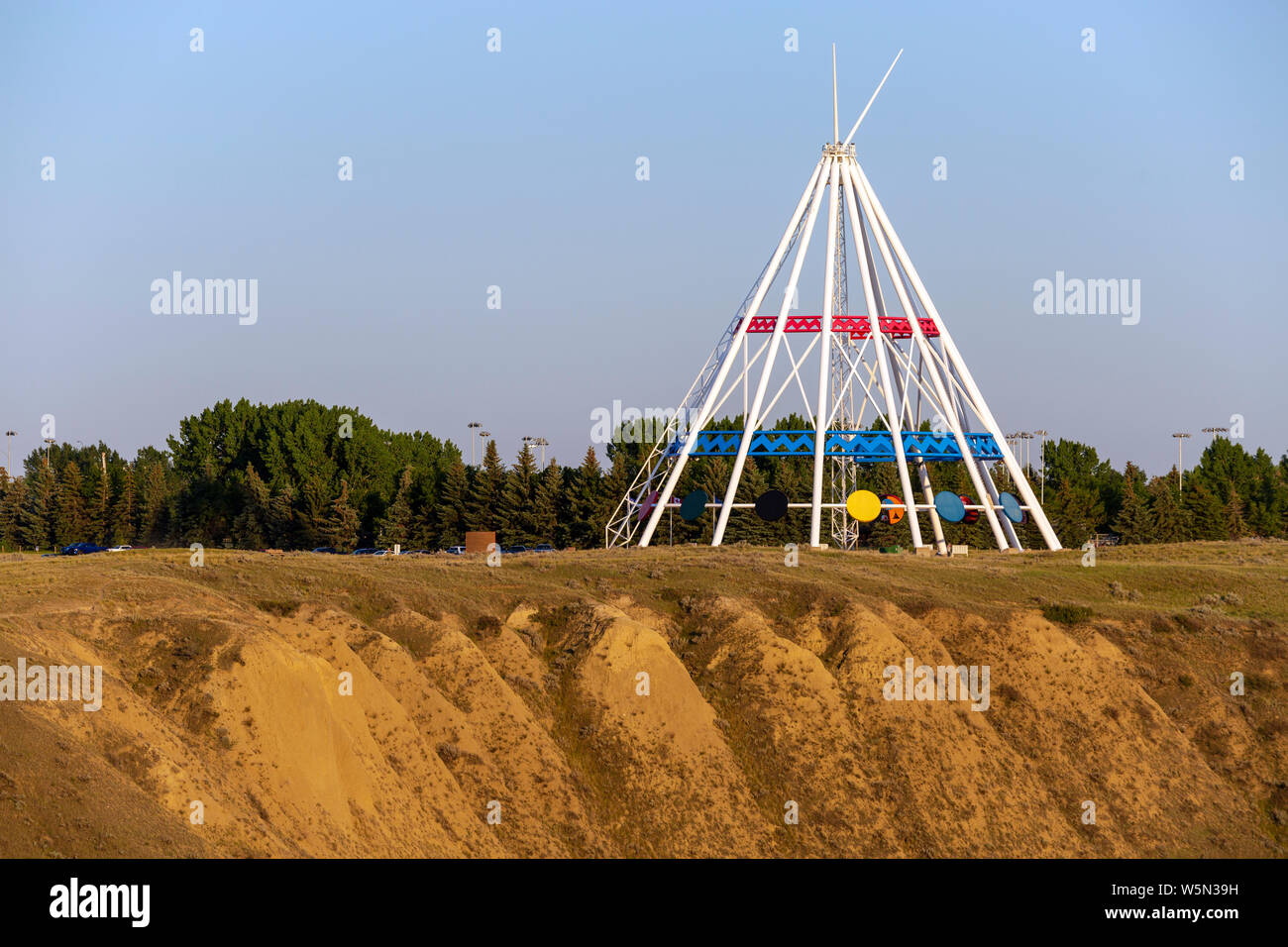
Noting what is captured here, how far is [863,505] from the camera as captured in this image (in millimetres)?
60969

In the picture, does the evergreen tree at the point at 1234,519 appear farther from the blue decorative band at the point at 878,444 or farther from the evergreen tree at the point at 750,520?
the blue decorative band at the point at 878,444

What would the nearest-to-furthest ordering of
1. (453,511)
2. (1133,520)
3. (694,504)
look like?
(694,504) → (453,511) → (1133,520)

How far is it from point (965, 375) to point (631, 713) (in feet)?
95.5

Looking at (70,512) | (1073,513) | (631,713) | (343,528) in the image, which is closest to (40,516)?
(70,512)

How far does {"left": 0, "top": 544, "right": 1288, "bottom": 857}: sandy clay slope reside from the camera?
32594 millimetres

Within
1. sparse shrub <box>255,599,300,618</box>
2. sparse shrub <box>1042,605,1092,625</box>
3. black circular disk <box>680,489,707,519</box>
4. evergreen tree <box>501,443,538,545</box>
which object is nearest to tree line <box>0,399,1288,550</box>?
evergreen tree <box>501,443,538,545</box>

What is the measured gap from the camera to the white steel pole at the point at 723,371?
62125 mm

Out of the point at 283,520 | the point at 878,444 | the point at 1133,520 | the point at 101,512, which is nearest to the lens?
the point at 878,444

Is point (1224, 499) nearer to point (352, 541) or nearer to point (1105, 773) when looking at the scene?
point (352, 541)

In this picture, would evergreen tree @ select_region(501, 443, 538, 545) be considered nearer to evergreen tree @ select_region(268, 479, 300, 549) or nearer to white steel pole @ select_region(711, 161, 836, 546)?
evergreen tree @ select_region(268, 479, 300, 549)

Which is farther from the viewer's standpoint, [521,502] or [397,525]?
[397,525]

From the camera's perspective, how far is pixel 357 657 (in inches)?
1567

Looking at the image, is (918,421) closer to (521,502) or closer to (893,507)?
(893,507)
